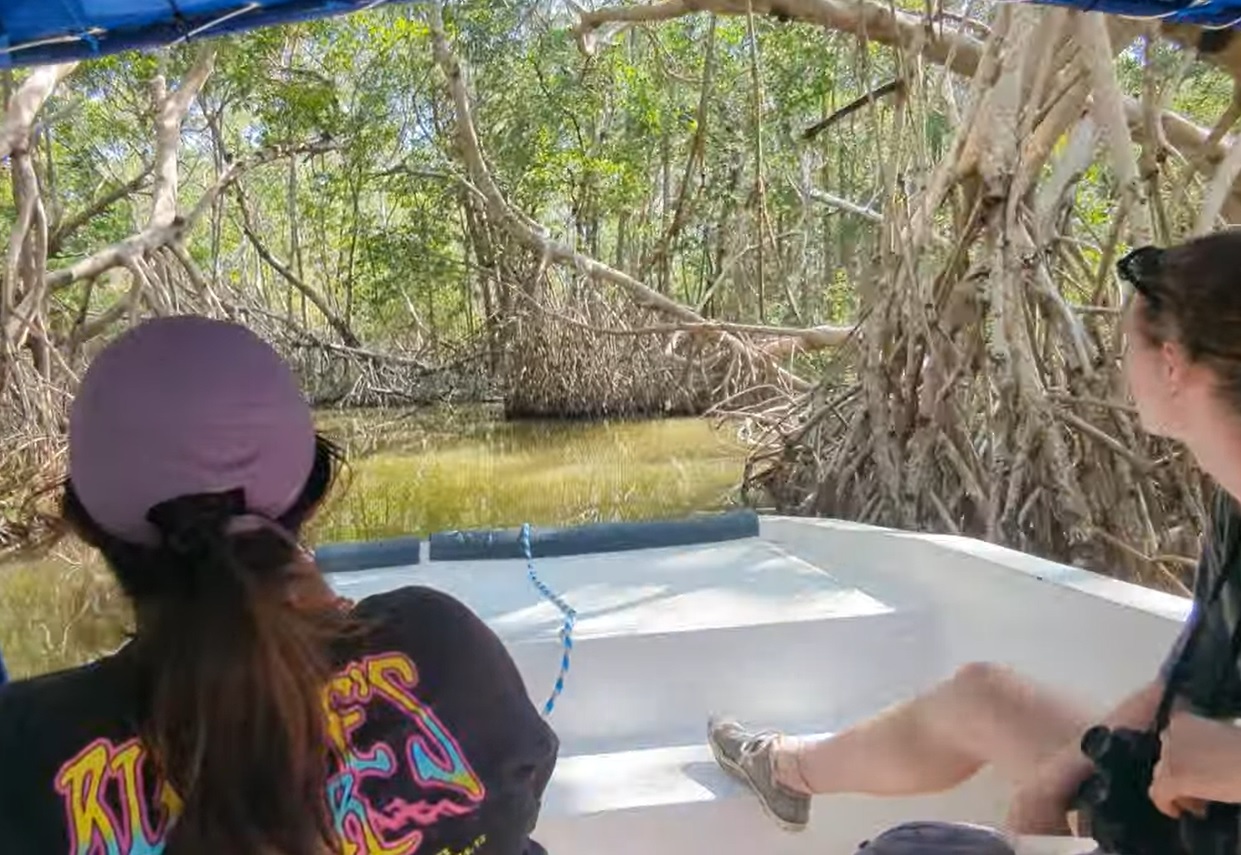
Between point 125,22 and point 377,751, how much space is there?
1.23 m

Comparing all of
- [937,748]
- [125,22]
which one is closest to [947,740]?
[937,748]

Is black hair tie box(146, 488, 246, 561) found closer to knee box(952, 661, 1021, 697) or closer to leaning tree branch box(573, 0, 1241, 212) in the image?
knee box(952, 661, 1021, 697)

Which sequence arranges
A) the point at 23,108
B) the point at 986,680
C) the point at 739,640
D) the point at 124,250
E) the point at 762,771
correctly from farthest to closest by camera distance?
the point at 124,250 < the point at 23,108 < the point at 739,640 < the point at 762,771 < the point at 986,680

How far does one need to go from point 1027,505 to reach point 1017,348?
1.37 feet

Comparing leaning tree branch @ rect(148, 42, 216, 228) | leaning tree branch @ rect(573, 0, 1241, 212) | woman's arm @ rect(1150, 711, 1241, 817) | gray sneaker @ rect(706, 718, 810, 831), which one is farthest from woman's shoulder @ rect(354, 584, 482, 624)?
leaning tree branch @ rect(148, 42, 216, 228)

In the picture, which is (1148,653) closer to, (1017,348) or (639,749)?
(639,749)

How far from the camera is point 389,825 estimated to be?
699 millimetres

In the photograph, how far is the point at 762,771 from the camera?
1.57 meters

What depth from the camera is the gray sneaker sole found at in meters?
1.56

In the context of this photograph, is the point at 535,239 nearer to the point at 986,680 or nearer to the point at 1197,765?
the point at 986,680

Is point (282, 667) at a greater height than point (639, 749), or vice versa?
point (282, 667)

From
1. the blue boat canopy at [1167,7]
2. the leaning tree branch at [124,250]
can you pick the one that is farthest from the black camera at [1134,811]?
the leaning tree branch at [124,250]

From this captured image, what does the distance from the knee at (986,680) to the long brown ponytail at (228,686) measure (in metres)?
0.88

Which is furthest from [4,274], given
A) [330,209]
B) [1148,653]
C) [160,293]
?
[330,209]
